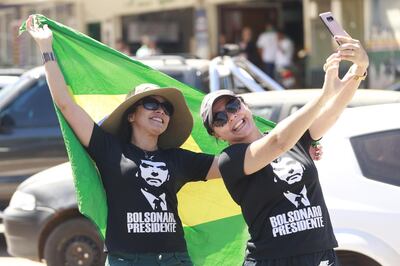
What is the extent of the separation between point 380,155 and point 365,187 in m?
0.23

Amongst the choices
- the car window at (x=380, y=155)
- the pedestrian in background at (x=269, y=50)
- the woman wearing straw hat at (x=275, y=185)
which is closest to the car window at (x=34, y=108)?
the car window at (x=380, y=155)

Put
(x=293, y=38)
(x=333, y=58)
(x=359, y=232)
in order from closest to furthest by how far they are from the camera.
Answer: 1. (x=333, y=58)
2. (x=359, y=232)
3. (x=293, y=38)

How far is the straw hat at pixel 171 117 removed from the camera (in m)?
3.93

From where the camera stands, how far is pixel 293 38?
22.1m

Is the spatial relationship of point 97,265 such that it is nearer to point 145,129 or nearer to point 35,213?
point 35,213

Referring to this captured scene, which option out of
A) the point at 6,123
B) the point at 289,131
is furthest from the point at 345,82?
the point at 6,123

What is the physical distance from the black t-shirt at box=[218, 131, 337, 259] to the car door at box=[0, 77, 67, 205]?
17.7 ft

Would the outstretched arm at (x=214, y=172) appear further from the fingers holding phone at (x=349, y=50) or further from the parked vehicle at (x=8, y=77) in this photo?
the parked vehicle at (x=8, y=77)

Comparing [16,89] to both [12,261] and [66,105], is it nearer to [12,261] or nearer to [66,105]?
[12,261]

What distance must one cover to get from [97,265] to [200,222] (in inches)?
118

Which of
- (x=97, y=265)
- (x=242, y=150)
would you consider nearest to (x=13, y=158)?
(x=97, y=265)

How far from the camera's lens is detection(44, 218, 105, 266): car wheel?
7086 mm

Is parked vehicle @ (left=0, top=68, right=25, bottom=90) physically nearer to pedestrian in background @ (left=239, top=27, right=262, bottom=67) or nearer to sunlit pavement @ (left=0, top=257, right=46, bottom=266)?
sunlit pavement @ (left=0, top=257, right=46, bottom=266)

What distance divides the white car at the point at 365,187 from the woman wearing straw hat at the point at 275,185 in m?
1.51
